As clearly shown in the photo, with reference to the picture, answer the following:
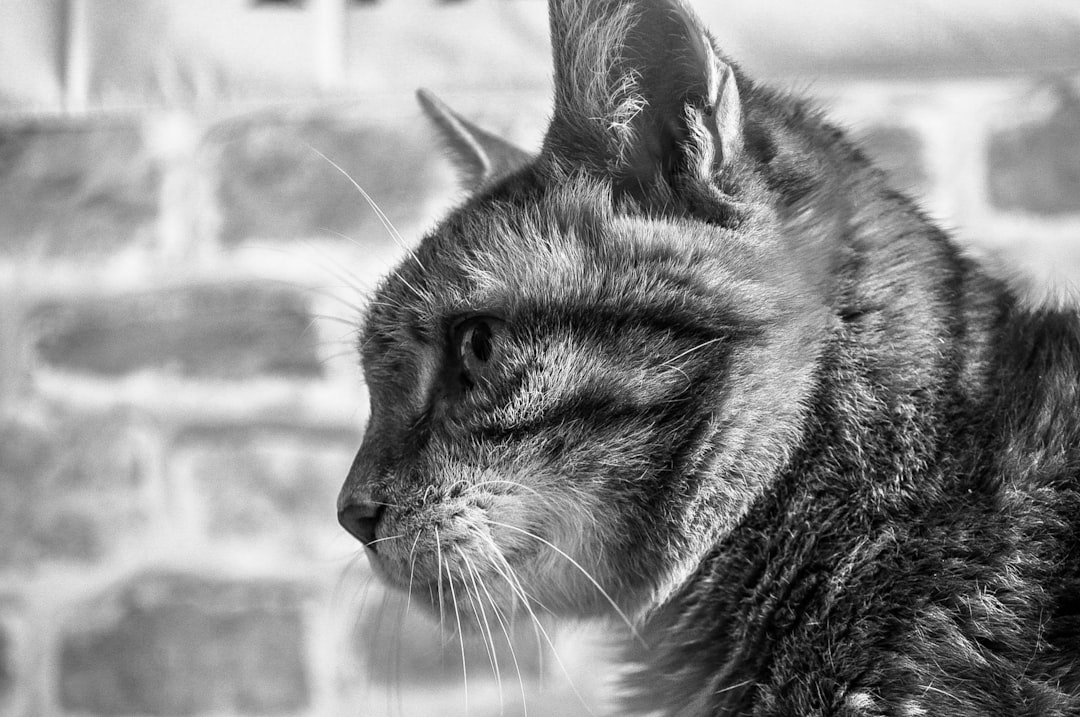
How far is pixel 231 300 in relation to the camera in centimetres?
142

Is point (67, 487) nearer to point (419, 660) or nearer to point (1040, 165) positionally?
point (419, 660)

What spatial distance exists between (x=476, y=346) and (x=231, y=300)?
0.82 metres

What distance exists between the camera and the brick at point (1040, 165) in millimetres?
1283

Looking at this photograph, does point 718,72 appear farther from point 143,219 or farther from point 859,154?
point 143,219

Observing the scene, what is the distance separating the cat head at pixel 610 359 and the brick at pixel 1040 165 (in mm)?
788

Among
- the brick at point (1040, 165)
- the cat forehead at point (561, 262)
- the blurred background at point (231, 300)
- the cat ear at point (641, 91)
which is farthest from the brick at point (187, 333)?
the brick at point (1040, 165)

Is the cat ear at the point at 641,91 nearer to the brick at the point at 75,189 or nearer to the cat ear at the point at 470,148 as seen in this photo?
the cat ear at the point at 470,148

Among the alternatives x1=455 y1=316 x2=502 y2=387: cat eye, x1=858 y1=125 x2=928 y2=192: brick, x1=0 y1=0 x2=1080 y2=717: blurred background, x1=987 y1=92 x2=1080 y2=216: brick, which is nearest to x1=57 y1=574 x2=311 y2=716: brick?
A: x1=0 y1=0 x2=1080 y2=717: blurred background

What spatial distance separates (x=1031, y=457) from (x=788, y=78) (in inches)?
34.5

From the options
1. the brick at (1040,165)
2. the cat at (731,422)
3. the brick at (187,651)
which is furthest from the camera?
the brick at (187,651)

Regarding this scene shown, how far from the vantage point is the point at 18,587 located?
1430 mm

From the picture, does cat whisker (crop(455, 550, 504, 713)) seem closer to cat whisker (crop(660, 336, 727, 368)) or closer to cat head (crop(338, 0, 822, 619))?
cat head (crop(338, 0, 822, 619))

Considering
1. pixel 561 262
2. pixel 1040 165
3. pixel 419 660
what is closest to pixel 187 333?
pixel 419 660

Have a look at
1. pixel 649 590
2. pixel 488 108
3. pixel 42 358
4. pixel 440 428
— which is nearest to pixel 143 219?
pixel 42 358
